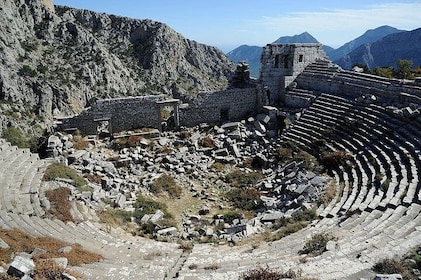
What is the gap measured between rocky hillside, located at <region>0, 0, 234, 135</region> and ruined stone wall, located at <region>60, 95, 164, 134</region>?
1993cm

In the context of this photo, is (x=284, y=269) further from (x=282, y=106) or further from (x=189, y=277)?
(x=282, y=106)

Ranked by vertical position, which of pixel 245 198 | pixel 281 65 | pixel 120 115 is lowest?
pixel 245 198

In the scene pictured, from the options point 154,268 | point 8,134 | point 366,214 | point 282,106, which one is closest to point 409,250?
point 366,214

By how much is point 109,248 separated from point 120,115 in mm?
13353

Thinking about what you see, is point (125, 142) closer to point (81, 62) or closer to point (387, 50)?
point (81, 62)

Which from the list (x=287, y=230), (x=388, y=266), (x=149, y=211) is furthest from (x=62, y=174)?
(x=388, y=266)

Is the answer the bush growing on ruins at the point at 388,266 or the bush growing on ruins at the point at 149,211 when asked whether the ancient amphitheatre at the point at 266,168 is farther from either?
the bush growing on ruins at the point at 149,211

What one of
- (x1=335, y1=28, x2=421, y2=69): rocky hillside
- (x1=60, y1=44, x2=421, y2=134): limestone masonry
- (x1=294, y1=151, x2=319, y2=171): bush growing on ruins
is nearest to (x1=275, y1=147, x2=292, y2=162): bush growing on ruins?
(x1=294, y1=151, x2=319, y2=171): bush growing on ruins

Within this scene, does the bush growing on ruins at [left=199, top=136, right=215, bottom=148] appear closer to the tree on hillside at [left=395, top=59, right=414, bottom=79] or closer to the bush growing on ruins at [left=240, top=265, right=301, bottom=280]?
the bush growing on ruins at [left=240, top=265, right=301, bottom=280]

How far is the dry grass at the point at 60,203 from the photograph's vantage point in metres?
14.0

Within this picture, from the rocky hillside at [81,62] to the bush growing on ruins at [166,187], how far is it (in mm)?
27063

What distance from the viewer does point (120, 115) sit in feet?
79.7

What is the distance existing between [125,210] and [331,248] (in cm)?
946

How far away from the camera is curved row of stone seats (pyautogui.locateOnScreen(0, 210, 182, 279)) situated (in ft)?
33.0
